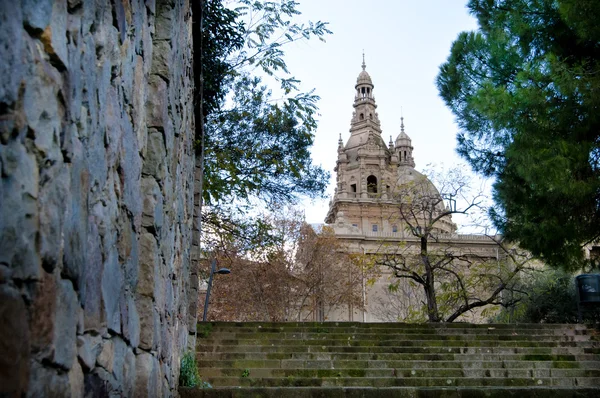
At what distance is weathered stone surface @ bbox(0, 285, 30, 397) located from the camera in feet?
4.13

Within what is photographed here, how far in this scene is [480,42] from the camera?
11453 millimetres

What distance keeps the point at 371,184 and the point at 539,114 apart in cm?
5314

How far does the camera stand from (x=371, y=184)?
6153 cm

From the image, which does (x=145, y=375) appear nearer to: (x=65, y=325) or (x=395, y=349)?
(x=65, y=325)

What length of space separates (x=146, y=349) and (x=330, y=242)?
31355mm

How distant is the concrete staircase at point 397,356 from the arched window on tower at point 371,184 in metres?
49.4

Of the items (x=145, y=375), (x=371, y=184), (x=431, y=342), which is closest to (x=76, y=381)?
(x=145, y=375)

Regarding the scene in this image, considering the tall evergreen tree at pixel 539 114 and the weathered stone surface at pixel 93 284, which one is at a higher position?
the tall evergreen tree at pixel 539 114

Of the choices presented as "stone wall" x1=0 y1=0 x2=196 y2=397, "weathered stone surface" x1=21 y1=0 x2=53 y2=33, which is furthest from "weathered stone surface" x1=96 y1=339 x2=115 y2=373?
"weathered stone surface" x1=21 y1=0 x2=53 y2=33

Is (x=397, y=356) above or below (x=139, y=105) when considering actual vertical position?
below

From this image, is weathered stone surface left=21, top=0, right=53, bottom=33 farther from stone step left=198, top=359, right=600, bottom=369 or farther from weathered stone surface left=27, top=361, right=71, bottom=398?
stone step left=198, top=359, right=600, bottom=369

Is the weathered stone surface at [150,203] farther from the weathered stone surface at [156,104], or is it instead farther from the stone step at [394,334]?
the stone step at [394,334]

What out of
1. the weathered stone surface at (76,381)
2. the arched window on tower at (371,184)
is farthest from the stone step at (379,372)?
the arched window on tower at (371,184)

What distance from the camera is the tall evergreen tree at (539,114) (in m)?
8.03
